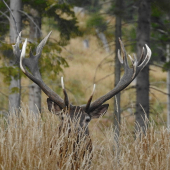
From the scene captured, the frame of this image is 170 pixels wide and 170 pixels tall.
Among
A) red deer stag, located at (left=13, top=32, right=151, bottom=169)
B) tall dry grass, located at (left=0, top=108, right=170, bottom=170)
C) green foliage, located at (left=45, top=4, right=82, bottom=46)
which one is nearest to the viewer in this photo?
tall dry grass, located at (left=0, top=108, right=170, bottom=170)

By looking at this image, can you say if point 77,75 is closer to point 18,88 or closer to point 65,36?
point 65,36

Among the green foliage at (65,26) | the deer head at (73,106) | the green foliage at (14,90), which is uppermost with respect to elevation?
the green foliage at (65,26)

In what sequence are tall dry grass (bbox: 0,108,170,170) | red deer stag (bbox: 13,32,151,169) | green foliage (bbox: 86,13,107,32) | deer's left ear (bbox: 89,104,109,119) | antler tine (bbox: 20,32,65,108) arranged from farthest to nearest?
green foliage (bbox: 86,13,107,32), deer's left ear (bbox: 89,104,109,119), antler tine (bbox: 20,32,65,108), red deer stag (bbox: 13,32,151,169), tall dry grass (bbox: 0,108,170,170)

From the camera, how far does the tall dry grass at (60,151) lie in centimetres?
390

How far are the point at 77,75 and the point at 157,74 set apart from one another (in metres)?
7.85

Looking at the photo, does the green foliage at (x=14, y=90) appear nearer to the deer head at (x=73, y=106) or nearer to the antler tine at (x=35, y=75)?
the antler tine at (x=35, y=75)

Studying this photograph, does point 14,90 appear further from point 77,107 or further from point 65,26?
point 77,107

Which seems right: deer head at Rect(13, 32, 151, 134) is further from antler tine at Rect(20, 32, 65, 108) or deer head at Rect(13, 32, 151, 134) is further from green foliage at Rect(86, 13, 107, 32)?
green foliage at Rect(86, 13, 107, 32)

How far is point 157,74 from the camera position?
3097 centimetres

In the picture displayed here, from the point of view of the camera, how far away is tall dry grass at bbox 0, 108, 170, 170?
390 cm

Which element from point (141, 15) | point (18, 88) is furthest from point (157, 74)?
point (18, 88)

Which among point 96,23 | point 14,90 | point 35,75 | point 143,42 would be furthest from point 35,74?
point 96,23

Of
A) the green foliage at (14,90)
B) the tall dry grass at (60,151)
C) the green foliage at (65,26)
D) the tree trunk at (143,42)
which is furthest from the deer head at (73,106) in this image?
the green foliage at (65,26)

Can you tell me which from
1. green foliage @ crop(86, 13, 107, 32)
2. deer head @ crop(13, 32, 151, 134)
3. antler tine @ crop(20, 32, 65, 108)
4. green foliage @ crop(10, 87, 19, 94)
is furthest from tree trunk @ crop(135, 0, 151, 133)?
antler tine @ crop(20, 32, 65, 108)
